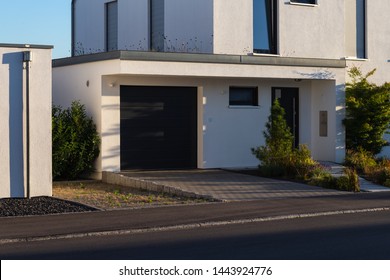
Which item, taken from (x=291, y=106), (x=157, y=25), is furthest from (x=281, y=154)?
(x=157, y=25)

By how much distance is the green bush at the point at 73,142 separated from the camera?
20.9m

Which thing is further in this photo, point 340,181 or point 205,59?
point 205,59

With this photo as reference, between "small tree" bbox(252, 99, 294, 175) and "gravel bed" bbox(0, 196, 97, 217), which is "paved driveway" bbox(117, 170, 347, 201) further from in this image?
"gravel bed" bbox(0, 196, 97, 217)

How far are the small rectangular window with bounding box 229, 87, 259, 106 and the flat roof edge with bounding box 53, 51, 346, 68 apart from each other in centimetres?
159

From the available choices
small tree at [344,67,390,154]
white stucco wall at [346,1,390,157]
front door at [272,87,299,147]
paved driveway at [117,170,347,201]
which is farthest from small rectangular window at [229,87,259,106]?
white stucco wall at [346,1,390,157]

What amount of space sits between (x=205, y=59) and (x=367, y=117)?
593 cm

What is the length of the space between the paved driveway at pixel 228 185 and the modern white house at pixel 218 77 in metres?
1.30

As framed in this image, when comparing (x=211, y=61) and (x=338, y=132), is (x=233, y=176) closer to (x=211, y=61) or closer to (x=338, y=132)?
(x=211, y=61)

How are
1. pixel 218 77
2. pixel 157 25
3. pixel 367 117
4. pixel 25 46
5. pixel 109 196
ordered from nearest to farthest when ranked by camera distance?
pixel 25 46 < pixel 109 196 < pixel 218 77 < pixel 367 117 < pixel 157 25

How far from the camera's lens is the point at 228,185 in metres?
19.9

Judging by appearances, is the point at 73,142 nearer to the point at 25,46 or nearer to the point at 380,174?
the point at 25,46

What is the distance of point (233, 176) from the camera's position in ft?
71.3

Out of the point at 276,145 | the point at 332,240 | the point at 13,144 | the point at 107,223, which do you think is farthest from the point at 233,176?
the point at 332,240

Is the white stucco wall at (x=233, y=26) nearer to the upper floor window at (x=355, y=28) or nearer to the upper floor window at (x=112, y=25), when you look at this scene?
the upper floor window at (x=355, y=28)
